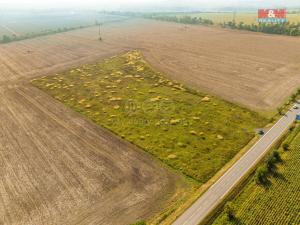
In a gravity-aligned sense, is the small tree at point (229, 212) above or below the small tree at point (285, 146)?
below

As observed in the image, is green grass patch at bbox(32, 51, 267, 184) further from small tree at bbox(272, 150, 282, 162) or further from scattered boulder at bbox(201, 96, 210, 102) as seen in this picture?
small tree at bbox(272, 150, 282, 162)

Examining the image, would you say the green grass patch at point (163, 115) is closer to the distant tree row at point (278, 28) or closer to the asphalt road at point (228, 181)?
the asphalt road at point (228, 181)

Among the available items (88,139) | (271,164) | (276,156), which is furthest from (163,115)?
(271,164)

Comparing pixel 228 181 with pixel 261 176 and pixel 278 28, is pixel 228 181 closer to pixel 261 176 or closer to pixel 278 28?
pixel 261 176

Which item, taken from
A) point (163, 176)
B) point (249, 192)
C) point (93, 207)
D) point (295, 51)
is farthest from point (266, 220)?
point (295, 51)

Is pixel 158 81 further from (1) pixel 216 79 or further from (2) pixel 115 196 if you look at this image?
(2) pixel 115 196

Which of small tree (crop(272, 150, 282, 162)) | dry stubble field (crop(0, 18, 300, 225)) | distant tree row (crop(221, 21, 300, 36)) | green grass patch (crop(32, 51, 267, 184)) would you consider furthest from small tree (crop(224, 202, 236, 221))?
distant tree row (crop(221, 21, 300, 36))

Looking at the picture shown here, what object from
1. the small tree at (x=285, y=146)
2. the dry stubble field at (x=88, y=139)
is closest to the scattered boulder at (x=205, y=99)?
the dry stubble field at (x=88, y=139)
